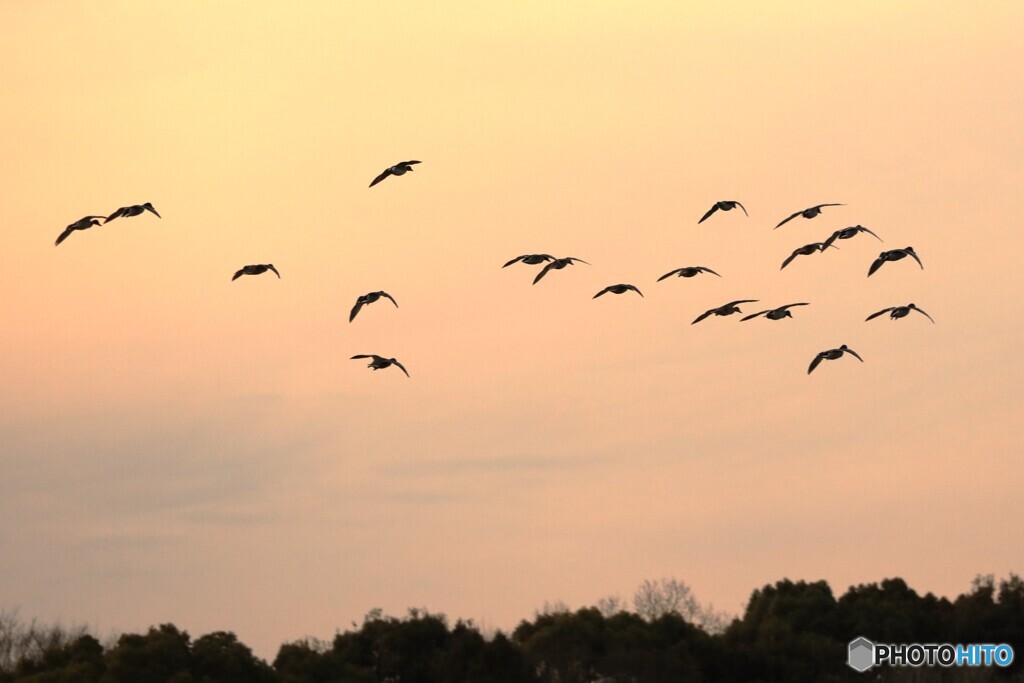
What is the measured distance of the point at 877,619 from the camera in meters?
97.4

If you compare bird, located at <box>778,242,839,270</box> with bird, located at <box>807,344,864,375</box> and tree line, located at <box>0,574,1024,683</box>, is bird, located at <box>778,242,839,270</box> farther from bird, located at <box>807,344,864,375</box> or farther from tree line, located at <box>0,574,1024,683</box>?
tree line, located at <box>0,574,1024,683</box>

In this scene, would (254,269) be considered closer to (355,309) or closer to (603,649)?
(355,309)

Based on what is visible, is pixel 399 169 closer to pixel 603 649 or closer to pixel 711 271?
pixel 711 271

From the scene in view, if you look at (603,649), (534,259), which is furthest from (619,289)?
(603,649)

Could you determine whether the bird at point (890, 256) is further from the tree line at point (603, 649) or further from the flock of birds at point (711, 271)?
the tree line at point (603, 649)

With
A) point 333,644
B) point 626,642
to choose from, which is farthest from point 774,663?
point 333,644

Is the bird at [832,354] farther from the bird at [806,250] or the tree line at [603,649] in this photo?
the tree line at [603,649]

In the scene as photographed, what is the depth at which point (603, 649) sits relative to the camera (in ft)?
282

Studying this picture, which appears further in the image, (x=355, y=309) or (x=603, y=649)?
(x=603, y=649)

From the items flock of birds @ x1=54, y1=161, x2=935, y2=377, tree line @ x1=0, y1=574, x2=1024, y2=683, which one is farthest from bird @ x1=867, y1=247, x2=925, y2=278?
tree line @ x1=0, y1=574, x2=1024, y2=683

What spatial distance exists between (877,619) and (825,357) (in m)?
46.9

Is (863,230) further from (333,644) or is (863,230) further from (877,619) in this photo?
(877,619)

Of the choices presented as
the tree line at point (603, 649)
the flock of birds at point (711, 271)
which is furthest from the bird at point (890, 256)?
the tree line at point (603, 649)

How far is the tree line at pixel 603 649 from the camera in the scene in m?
71.8
